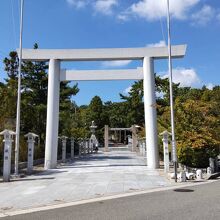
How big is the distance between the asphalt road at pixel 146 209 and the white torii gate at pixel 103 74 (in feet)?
35.6

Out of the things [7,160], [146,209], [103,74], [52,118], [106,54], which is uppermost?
[106,54]

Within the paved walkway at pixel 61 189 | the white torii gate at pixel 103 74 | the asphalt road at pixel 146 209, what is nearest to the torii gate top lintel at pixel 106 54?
the white torii gate at pixel 103 74

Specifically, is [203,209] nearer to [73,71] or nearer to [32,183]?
[32,183]

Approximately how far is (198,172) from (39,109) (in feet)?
49.7

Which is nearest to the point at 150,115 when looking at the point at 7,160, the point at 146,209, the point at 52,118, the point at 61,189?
the point at 52,118

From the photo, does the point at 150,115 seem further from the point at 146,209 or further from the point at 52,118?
the point at 146,209

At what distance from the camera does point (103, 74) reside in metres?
22.8

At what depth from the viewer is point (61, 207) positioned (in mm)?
9562

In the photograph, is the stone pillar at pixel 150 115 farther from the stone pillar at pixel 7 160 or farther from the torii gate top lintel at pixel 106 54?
the stone pillar at pixel 7 160

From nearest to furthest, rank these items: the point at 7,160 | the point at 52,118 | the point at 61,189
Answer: the point at 61,189, the point at 7,160, the point at 52,118

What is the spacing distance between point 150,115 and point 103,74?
4.09 m

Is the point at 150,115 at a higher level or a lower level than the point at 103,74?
lower

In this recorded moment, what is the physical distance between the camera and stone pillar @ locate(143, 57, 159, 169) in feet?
72.0

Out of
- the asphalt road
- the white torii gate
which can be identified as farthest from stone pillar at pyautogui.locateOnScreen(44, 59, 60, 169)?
the asphalt road
